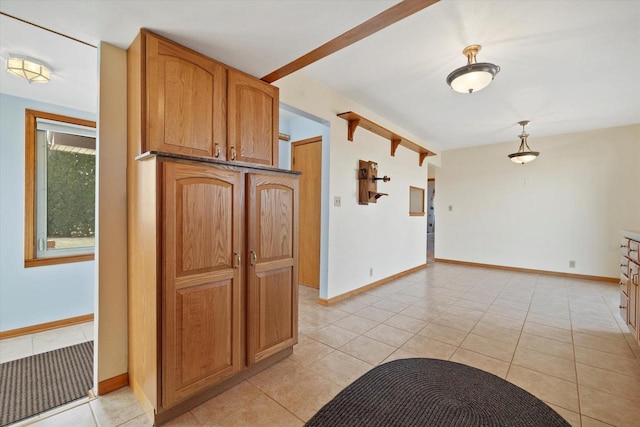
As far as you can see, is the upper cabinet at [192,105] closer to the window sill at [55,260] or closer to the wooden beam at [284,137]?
the wooden beam at [284,137]

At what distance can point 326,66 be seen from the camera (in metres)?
2.73

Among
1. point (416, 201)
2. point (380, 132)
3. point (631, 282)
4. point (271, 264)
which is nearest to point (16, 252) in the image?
point (271, 264)

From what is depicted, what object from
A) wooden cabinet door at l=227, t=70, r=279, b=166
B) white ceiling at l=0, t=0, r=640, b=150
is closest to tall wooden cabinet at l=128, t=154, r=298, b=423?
wooden cabinet door at l=227, t=70, r=279, b=166

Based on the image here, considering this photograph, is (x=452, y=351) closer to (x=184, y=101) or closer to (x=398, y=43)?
(x=398, y=43)

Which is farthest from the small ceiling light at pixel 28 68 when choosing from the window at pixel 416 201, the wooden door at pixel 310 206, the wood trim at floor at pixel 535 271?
the wood trim at floor at pixel 535 271

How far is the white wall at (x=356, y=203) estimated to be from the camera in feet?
10.4

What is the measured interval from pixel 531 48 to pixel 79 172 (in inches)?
189

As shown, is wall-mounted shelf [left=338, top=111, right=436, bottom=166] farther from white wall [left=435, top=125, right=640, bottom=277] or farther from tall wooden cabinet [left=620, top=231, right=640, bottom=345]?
tall wooden cabinet [left=620, top=231, right=640, bottom=345]

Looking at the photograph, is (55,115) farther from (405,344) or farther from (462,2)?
(405,344)

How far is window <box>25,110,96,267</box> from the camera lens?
2.79 metres

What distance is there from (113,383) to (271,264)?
1.30 meters

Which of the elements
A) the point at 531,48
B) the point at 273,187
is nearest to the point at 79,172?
the point at 273,187

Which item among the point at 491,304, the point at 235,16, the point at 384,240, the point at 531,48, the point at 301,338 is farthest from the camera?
the point at 384,240

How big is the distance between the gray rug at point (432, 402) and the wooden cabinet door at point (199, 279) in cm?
73
